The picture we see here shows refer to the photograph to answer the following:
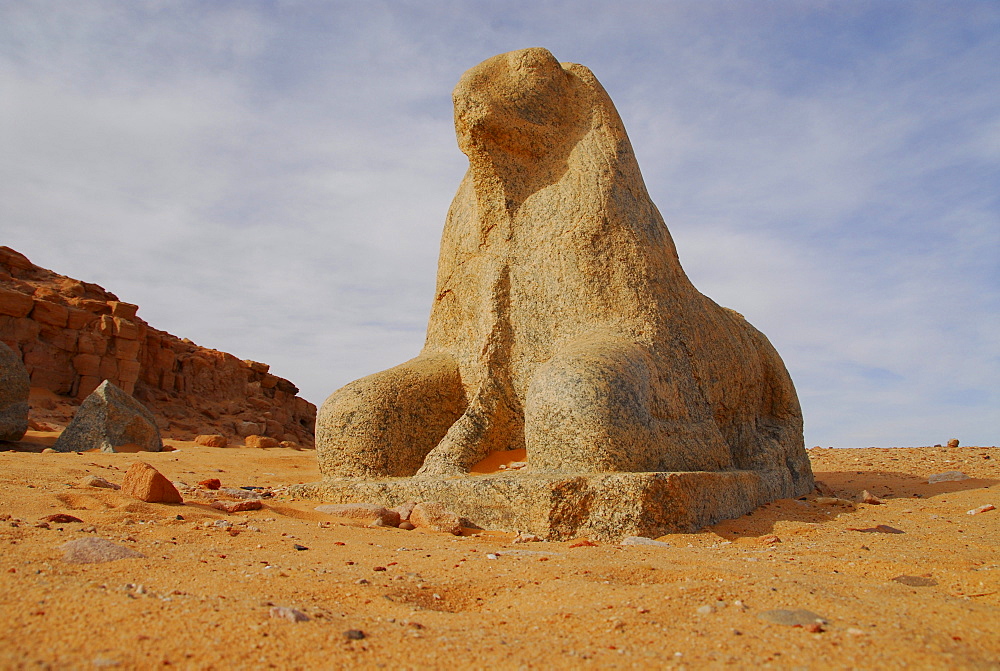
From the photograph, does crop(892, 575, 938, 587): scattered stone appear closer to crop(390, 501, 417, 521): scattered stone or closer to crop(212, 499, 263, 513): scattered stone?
crop(390, 501, 417, 521): scattered stone

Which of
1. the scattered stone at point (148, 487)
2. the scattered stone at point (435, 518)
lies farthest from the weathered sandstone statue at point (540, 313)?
the scattered stone at point (148, 487)

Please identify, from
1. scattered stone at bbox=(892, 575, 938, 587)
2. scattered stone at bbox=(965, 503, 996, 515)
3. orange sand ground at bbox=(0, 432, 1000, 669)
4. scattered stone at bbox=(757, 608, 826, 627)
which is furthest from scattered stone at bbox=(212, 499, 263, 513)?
scattered stone at bbox=(965, 503, 996, 515)

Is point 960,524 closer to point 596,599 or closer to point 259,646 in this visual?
point 596,599

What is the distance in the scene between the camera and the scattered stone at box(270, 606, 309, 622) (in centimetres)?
196

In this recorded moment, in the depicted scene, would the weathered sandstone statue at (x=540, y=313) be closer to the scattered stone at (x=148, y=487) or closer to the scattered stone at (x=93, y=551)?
the scattered stone at (x=148, y=487)

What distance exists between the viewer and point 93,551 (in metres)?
2.54

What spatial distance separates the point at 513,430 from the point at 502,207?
1.54 meters

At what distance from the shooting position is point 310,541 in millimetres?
3283

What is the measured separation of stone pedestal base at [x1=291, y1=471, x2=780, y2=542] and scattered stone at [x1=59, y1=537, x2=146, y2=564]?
172cm

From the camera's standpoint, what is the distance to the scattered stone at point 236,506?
156 inches

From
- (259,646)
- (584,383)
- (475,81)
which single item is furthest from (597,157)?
(259,646)

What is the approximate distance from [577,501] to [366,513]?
1142 millimetres

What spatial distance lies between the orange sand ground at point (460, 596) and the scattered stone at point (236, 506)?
8cm

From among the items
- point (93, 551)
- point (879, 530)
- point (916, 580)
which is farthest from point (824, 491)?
point (93, 551)
